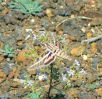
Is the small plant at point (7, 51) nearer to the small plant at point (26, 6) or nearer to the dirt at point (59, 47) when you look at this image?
the dirt at point (59, 47)

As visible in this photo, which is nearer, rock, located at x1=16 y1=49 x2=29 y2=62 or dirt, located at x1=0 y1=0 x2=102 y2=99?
dirt, located at x1=0 y1=0 x2=102 y2=99

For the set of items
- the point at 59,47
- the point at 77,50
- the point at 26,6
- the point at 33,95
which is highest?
the point at 26,6

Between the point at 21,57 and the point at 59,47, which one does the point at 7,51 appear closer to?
the point at 21,57

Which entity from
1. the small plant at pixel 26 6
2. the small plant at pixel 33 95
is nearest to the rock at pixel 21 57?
the small plant at pixel 33 95

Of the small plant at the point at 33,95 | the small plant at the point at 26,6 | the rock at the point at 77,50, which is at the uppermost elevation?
the small plant at the point at 26,6

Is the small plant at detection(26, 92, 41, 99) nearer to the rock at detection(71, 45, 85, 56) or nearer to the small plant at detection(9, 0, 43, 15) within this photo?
the rock at detection(71, 45, 85, 56)

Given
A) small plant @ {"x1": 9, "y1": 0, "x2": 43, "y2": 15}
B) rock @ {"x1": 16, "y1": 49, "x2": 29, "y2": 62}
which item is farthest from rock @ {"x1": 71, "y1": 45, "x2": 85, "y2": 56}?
small plant @ {"x1": 9, "y1": 0, "x2": 43, "y2": 15}

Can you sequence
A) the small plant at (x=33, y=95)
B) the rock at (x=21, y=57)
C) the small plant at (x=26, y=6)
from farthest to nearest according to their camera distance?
1. the small plant at (x=26, y=6)
2. the rock at (x=21, y=57)
3. the small plant at (x=33, y=95)

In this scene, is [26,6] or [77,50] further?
[26,6]

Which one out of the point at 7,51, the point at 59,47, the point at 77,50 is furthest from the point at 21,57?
the point at 77,50
